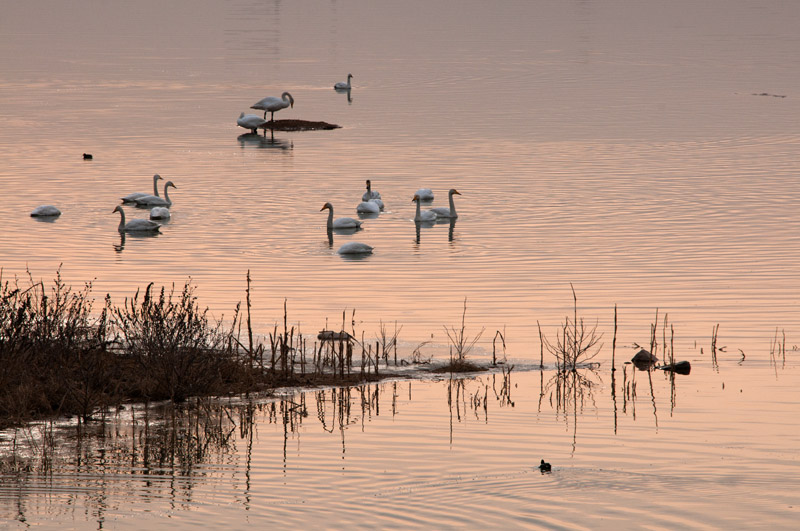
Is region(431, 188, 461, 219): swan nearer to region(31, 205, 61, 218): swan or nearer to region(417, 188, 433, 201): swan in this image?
region(417, 188, 433, 201): swan

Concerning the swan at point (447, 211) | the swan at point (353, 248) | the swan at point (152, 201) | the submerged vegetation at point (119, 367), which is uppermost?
the swan at point (152, 201)

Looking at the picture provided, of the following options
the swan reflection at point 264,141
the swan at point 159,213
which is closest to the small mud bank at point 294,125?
the swan reflection at point 264,141

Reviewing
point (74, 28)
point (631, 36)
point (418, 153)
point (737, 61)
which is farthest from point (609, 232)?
point (74, 28)

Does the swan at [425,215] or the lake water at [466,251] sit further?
the swan at [425,215]

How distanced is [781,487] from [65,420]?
7.54m

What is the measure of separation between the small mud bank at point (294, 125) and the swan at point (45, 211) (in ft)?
89.8

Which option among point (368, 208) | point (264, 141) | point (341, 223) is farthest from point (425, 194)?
point (264, 141)

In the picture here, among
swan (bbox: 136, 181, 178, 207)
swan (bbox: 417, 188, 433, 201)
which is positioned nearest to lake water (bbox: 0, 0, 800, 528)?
swan (bbox: 417, 188, 433, 201)

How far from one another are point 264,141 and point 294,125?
499 cm

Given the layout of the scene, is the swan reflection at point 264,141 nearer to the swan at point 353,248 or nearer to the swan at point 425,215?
the swan at point 425,215

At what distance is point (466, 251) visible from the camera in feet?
99.2

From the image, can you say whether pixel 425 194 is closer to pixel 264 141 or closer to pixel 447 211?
pixel 447 211

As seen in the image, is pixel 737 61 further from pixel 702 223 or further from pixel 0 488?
pixel 0 488

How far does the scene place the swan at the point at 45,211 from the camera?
34.6 m
